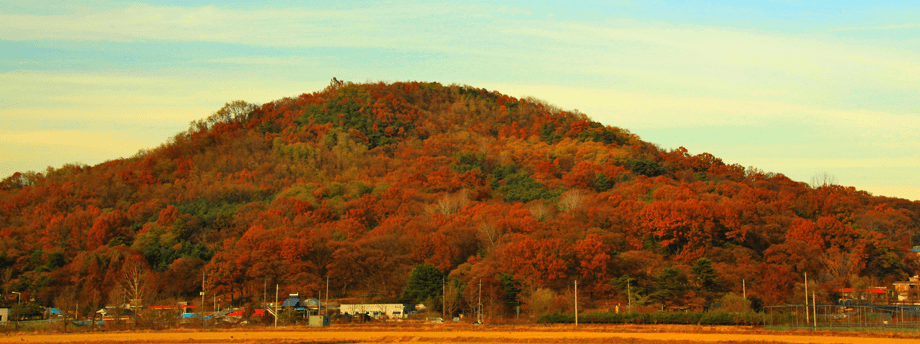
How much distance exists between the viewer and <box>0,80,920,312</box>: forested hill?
218ft

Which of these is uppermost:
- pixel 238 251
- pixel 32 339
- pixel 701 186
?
pixel 701 186

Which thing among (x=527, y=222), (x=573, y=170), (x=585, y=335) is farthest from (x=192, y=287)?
(x=573, y=170)

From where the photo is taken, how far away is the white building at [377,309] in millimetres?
60031

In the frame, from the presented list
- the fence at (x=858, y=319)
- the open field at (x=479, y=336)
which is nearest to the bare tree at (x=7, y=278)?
the open field at (x=479, y=336)

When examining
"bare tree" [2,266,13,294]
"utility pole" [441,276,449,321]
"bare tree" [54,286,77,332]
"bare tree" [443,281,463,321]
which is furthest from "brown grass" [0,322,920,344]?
"bare tree" [2,266,13,294]

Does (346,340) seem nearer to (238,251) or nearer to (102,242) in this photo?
(238,251)

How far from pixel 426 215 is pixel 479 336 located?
171 ft

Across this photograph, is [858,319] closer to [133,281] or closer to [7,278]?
Result: [133,281]

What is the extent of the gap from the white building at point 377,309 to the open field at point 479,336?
12519 millimetres

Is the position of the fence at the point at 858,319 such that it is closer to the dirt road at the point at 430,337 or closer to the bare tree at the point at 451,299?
the dirt road at the point at 430,337

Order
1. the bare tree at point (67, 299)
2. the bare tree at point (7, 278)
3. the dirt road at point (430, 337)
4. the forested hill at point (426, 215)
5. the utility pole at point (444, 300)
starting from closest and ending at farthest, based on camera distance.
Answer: the dirt road at point (430, 337)
the utility pole at point (444, 300)
the bare tree at point (67, 299)
the forested hill at point (426, 215)
the bare tree at point (7, 278)

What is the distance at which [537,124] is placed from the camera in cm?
13862

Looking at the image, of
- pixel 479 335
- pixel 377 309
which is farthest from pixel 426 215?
pixel 479 335

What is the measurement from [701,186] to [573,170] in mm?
18627
